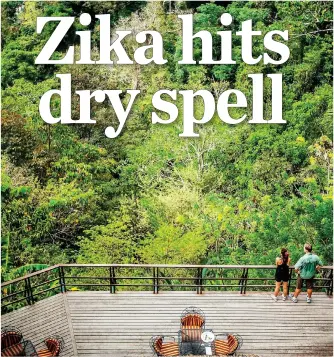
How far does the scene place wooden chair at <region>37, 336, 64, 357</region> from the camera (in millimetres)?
9305

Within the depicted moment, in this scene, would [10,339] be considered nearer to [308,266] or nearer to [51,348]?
[51,348]

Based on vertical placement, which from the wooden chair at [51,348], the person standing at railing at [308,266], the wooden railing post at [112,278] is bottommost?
the wooden chair at [51,348]

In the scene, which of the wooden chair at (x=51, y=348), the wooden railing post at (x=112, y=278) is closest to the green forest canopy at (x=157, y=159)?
the wooden railing post at (x=112, y=278)

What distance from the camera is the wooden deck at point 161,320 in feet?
31.4

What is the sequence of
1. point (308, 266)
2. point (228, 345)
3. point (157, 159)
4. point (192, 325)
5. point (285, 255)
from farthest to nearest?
point (157, 159) → point (285, 255) → point (308, 266) → point (192, 325) → point (228, 345)

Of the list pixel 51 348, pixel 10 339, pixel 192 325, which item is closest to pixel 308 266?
pixel 192 325

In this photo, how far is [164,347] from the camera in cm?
939

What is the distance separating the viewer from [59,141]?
23297 mm

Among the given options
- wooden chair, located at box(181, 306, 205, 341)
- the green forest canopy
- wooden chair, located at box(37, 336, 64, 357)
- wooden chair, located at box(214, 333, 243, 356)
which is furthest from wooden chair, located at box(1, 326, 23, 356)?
the green forest canopy

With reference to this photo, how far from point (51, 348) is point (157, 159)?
1488 centimetres

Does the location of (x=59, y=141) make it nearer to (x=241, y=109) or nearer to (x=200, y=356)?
(x=241, y=109)

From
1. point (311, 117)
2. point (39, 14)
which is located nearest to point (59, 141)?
point (39, 14)

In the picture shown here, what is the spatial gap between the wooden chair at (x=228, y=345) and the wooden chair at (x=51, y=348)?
2.84m

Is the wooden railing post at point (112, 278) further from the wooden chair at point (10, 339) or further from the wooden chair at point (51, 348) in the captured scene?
the wooden chair at point (10, 339)
